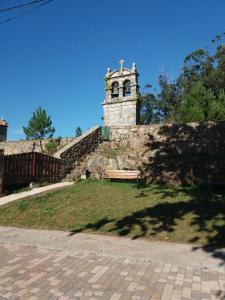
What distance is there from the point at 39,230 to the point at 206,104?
13278 mm

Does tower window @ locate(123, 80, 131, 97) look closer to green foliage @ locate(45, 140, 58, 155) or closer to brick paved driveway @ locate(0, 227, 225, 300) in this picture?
green foliage @ locate(45, 140, 58, 155)

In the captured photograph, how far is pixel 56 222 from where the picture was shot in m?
8.99

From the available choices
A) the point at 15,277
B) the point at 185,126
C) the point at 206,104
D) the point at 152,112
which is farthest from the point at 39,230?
the point at 152,112

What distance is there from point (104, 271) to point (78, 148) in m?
12.4

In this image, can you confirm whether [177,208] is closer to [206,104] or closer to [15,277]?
[15,277]

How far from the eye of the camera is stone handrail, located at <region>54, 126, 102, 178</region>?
16.2 m

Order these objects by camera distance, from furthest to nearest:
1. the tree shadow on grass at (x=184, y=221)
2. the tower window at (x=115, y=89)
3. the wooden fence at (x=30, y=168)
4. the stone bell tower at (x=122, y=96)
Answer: the tower window at (x=115, y=89)
the stone bell tower at (x=122, y=96)
the wooden fence at (x=30, y=168)
the tree shadow on grass at (x=184, y=221)

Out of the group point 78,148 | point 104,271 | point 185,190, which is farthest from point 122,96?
point 104,271

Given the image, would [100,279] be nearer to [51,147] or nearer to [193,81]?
[51,147]

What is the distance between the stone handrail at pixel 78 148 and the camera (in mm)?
16203

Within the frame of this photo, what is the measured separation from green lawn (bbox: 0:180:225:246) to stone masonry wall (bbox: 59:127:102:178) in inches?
144

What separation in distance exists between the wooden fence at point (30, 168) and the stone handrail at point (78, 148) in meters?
0.58

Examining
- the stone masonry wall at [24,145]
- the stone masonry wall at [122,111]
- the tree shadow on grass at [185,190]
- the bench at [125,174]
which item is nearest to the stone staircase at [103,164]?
the tree shadow on grass at [185,190]

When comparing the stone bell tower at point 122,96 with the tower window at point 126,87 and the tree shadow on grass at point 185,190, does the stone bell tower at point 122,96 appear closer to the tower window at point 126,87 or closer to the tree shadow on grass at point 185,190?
the tower window at point 126,87
